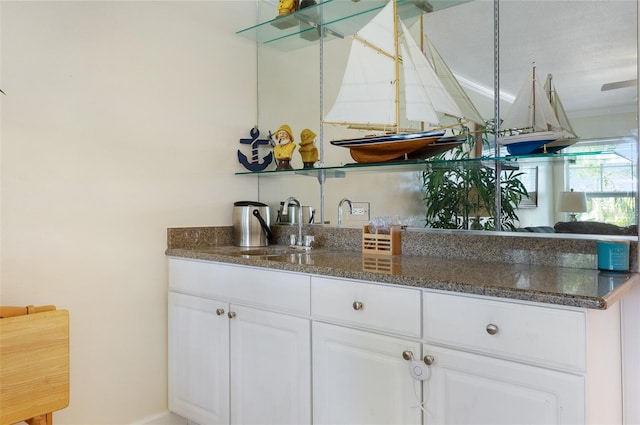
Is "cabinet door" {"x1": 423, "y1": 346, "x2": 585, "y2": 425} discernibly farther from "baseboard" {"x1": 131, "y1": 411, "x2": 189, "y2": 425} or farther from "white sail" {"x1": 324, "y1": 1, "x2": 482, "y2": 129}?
"baseboard" {"x1": 131, "y1": 411, "x2": 189, "y2": 425}

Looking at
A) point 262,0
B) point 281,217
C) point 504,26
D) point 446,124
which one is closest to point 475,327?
point 446,124

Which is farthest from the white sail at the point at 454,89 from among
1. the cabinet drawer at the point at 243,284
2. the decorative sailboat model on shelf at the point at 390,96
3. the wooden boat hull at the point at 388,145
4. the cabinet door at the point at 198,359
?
the cabinet door at the point at 198,359

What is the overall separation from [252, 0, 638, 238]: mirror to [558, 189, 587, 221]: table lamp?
0.5 inches

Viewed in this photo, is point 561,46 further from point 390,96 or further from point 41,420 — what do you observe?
point 41,420

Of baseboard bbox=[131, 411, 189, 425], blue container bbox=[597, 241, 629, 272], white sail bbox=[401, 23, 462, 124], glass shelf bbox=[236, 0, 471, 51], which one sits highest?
glass shelf bbox=[236, 0, 471, 51]

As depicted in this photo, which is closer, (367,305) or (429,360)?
(429,360)

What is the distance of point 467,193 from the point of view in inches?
73.4

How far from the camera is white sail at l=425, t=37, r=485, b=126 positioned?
71.9 inches

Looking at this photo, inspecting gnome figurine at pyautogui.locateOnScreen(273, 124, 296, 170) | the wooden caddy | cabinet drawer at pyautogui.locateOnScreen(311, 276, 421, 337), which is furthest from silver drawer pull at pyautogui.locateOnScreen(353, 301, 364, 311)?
gnome figurine at pyautogui.locateOnScreen(273, 124, 296, 170)

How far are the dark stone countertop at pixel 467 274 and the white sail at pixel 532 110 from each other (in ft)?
1.73

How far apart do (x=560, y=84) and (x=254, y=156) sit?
160cm

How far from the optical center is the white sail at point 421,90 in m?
1.84

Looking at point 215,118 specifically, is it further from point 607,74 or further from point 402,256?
point 607,74

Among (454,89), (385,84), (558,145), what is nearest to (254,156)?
(385,84)
